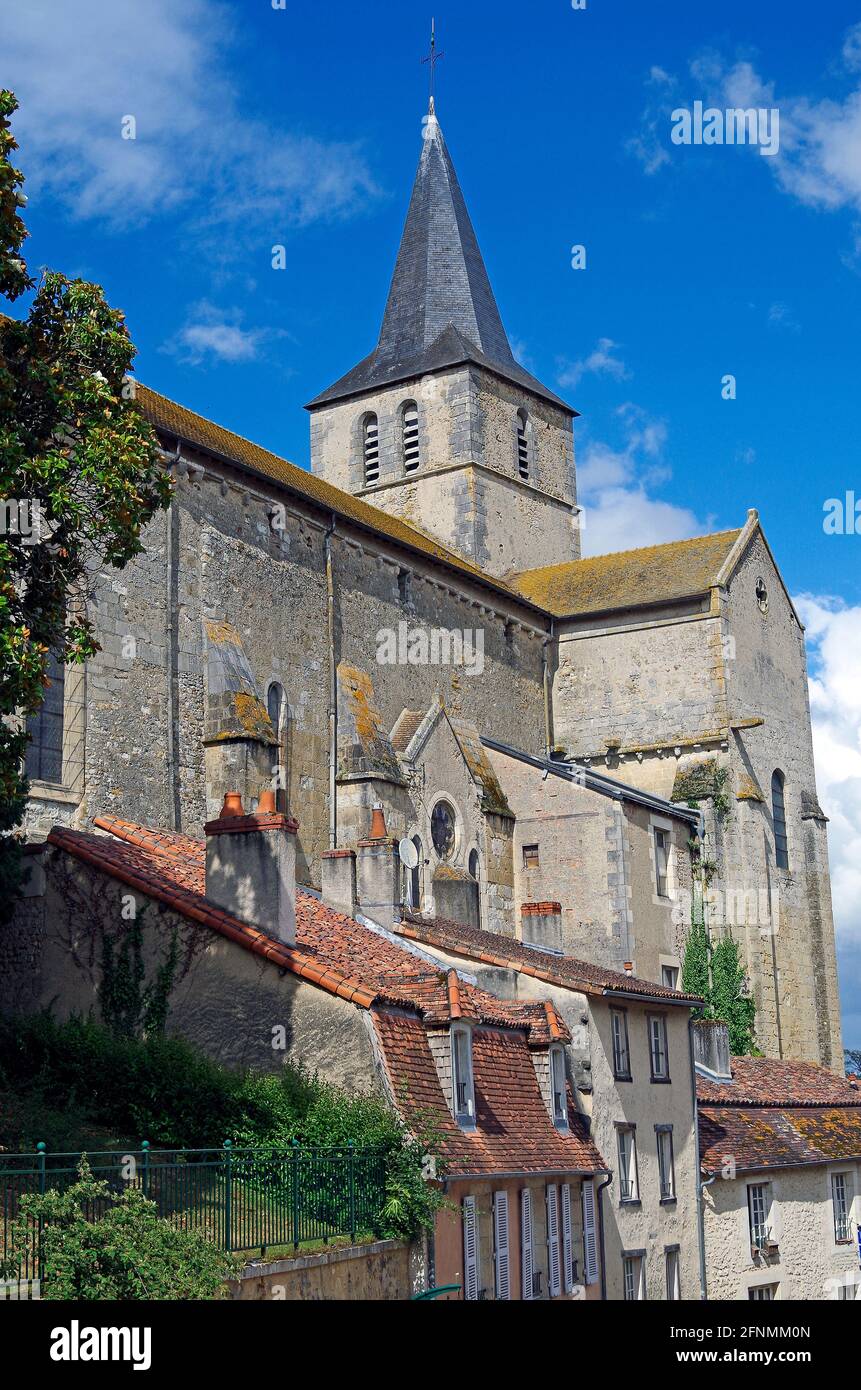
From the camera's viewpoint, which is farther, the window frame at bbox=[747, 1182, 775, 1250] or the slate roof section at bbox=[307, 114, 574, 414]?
the slate roof section at bbox=[307, 114, 574, 414]

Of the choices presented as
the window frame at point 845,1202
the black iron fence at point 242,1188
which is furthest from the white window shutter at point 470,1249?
the window frame at point 845,1202

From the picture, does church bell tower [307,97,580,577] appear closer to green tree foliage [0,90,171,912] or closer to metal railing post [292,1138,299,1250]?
green tree foliage [0,90,171,912]

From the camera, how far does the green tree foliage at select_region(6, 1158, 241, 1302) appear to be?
39.1 ft

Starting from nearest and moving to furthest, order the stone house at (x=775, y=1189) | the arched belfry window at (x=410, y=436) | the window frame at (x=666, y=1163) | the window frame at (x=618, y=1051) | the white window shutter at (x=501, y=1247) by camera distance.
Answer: the white window shutter at (x=501, y=1247) → the window frame at (x=618, y=1051) → the window frame at (x=666, y=1163) → the stone house at (x=775, y=1189) → the arched belfry window at (x=410, y=436)

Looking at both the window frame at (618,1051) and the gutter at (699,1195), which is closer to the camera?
the window frame at (618,1051)

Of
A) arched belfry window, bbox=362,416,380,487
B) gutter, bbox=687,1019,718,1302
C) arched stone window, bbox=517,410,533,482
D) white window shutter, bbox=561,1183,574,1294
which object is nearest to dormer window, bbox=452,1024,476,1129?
white window shutter, bbox=561,1183,574,1294

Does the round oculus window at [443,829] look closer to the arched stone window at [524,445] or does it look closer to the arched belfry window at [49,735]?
the arched belfry window at [49,735]

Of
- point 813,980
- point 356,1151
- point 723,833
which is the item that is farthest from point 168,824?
point 813,980

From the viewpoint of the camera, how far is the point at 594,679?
4172 cm

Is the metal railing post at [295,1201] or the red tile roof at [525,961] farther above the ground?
the red tile roof at [525,961]

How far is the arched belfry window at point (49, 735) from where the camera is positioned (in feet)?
79.8

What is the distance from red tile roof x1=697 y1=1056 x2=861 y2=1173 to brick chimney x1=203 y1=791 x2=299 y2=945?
9396mm
